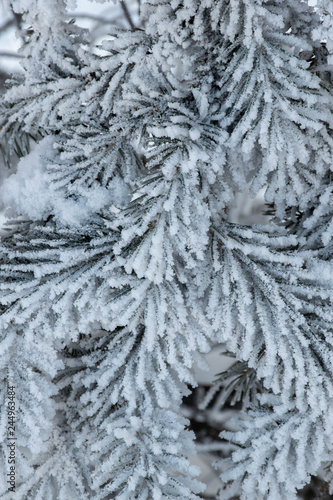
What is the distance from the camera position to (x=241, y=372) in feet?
2.67

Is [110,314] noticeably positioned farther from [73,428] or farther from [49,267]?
[73,428]

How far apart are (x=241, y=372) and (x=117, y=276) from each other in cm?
43

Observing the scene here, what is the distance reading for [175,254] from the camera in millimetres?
520

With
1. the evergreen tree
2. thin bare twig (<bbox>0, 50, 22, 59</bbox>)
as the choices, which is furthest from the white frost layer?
thin bare twig (<bbox>0, 50, 22, 59</bbox>)

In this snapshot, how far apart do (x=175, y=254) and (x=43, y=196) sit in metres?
0.23

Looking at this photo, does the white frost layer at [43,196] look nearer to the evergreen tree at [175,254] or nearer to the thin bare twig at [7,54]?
the evergreen tree at [175,254]

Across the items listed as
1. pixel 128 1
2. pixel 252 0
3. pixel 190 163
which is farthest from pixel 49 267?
pixel 128 1

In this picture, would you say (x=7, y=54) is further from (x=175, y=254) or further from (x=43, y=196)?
(x=175, y=254)

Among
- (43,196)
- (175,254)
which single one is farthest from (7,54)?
(175,254)

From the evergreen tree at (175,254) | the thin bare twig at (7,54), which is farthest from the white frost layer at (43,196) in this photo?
the thin bare twig at (7,54)

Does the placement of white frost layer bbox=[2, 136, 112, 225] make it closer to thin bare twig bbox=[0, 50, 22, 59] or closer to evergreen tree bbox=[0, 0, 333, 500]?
evergreen tree bbox=[0, 0, 333, 500]

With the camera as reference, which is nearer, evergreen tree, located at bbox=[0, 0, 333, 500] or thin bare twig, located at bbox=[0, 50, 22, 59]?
evergreen tree, located at bbox=[0, 0, 333, 500]

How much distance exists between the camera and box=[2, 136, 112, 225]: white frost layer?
0.58 m

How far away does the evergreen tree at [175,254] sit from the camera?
492mm
